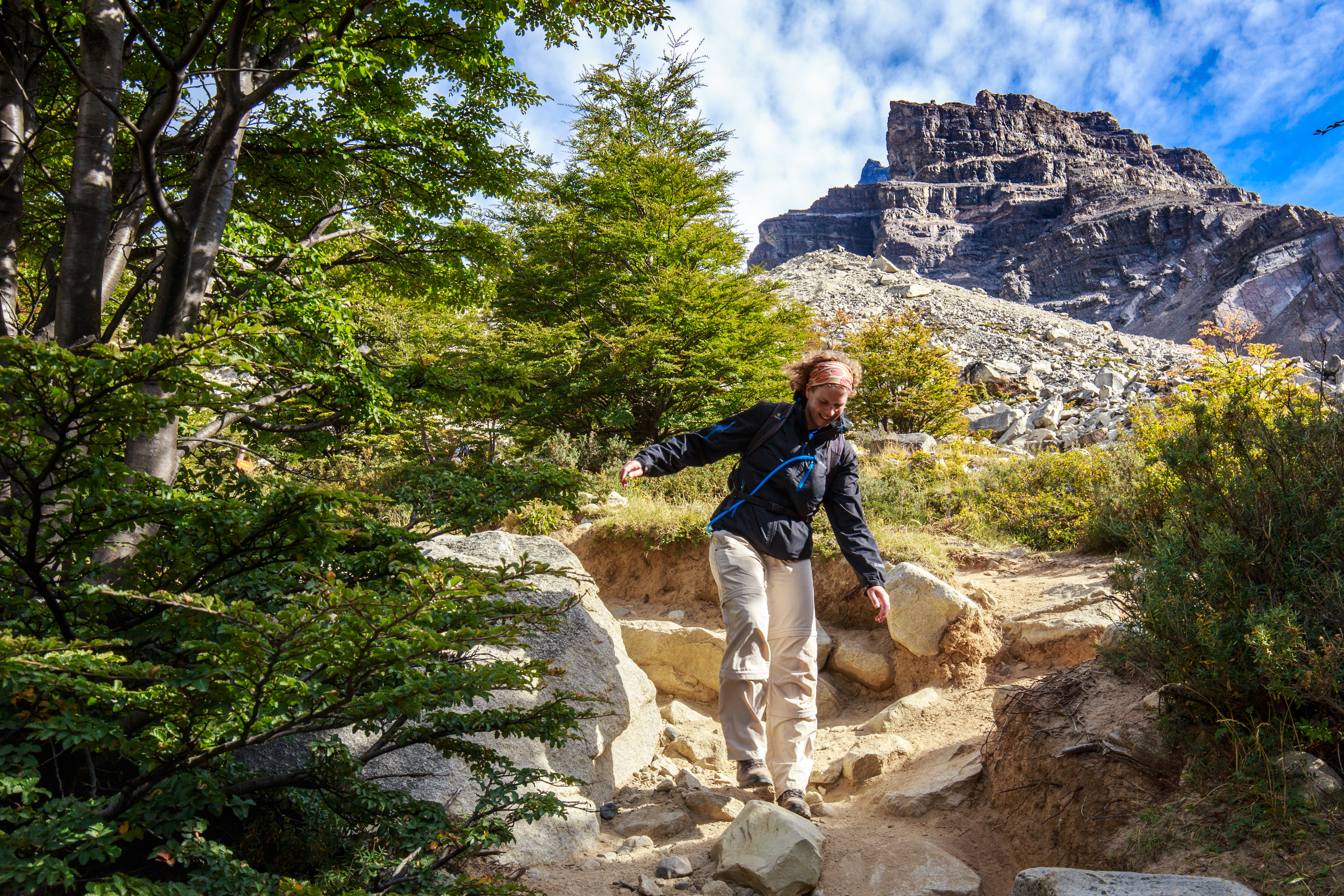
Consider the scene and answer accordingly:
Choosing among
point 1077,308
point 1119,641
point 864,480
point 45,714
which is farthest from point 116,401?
point 1077,308

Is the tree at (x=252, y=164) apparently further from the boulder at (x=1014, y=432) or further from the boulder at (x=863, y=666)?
the boulder at (x=1014, y=432)

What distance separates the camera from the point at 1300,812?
2.21m

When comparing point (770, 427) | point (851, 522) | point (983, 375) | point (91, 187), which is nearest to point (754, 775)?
point (851, 522)

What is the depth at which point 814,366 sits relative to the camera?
3.90 meters

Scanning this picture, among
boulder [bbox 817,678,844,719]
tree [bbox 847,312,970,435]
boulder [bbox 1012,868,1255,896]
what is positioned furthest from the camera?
tree [bbox 847,312,970,435]

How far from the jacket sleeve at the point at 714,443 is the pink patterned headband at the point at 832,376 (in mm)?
299

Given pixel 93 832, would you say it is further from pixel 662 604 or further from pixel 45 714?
pixel 662 604

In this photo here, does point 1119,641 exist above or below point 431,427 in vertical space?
below

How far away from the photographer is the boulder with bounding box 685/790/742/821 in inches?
140

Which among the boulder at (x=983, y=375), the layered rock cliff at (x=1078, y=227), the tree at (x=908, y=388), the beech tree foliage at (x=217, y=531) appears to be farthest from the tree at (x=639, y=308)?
the layered rock cliff at (x=1078, y=227)

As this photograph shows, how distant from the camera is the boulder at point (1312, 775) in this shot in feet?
7.34

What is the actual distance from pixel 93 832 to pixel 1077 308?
288 feet

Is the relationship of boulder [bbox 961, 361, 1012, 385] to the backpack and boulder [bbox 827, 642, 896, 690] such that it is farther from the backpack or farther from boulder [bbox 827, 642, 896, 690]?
the backpack

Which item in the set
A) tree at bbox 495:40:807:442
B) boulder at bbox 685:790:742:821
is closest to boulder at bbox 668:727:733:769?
boulder at bbox 685:790:742:821
